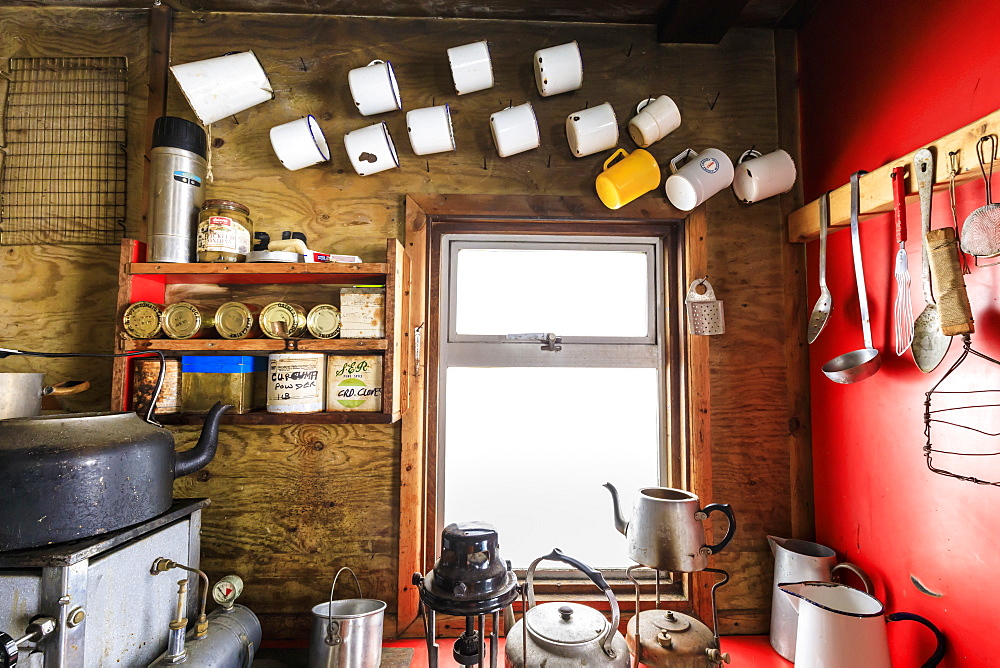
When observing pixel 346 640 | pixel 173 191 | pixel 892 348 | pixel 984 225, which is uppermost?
pixel 173 191

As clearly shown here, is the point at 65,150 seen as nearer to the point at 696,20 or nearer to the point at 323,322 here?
the point at 323,322

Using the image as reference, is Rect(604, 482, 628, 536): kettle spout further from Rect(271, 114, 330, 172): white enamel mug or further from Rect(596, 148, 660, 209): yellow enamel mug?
Rect(271, 114, 330, 172): white enamel mug

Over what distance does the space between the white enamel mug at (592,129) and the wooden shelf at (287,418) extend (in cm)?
98

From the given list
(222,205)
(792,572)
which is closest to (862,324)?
(792,572)

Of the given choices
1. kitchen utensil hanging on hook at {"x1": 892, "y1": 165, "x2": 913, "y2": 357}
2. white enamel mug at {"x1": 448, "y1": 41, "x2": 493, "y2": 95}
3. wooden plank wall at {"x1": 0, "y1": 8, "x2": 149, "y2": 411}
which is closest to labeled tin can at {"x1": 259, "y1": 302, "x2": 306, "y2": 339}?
wooden plank wall at {"x1": 0, "y1": 8, "x2": 149, "y2": 411}

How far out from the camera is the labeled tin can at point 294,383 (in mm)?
1289

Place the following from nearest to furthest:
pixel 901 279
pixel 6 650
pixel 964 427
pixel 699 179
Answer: pixel 6 650 < pixel 964 427 < pixel 901 279 < pixel 699 179

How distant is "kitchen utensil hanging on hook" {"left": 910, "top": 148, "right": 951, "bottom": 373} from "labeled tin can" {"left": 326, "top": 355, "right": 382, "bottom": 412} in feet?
4.20

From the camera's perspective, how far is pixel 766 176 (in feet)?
5.03

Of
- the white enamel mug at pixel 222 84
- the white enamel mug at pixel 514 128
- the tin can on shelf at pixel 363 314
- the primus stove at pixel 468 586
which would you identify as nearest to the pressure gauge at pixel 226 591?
the primus stove at pixel 468 586

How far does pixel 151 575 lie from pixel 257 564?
0.41 m

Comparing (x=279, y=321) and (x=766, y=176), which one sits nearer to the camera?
(x=279, y=321)

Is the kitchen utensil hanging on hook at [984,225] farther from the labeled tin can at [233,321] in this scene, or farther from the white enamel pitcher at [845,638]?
the labeled tin can at [233,321]

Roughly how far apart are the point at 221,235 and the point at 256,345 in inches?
12.4
